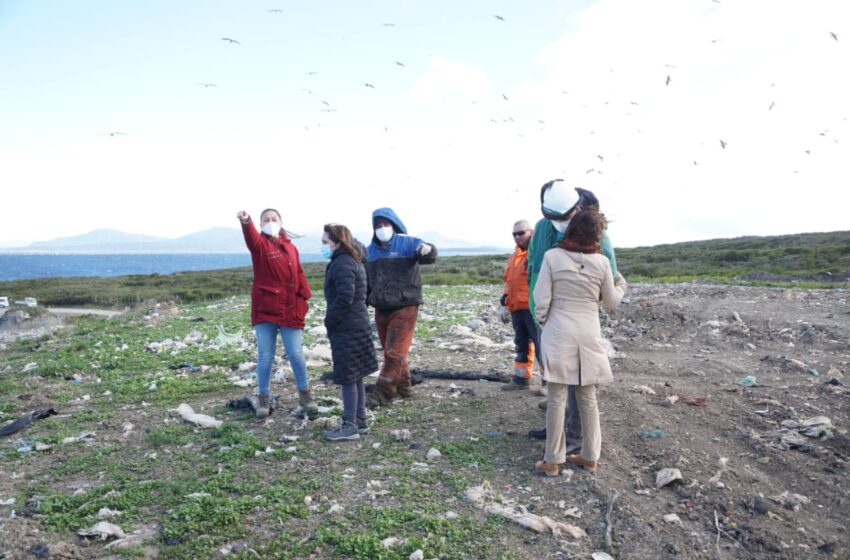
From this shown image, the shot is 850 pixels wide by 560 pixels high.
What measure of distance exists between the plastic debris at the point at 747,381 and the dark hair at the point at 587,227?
13.0 feet

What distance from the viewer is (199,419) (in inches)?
225

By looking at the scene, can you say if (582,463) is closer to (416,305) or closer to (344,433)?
(344,433)

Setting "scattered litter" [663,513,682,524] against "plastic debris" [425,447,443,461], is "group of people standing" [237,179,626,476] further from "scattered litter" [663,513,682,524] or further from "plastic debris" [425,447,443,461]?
"plastic debris" [425,447,443,461]

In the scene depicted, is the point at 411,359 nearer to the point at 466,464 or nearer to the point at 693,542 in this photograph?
the point at 466,464

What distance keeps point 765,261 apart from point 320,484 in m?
31.9

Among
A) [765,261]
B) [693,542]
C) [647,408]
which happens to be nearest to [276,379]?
[647,408]

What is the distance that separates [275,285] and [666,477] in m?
3.72

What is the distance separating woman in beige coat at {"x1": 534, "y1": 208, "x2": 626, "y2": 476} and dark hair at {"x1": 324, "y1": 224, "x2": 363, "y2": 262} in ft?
5.76

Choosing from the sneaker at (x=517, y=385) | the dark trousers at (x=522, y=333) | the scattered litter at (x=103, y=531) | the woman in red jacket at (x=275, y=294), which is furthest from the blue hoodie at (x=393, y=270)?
the scattered litter at (x=103, y=531)

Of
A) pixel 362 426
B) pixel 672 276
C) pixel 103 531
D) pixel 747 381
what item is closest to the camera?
pixel 103 531

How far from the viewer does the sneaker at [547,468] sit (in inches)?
166

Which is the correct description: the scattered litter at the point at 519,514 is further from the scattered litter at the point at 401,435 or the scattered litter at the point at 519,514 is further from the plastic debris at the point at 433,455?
the scattered litter at the point at 401,435

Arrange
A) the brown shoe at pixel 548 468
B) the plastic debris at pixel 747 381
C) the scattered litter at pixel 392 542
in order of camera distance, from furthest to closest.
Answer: the plastic debris at pixel 747 381 → the brown shoe at pixel 548 468 → the scattered litter at pixel 392 542

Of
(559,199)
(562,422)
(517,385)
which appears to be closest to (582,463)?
(562,422)
